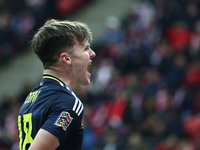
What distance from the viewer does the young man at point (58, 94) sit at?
2322 millimetres

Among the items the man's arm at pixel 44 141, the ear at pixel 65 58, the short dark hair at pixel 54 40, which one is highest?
the short dark hair at pixel 54 40

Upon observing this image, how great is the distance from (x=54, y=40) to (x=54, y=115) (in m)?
0.54

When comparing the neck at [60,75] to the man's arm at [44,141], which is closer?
the man's arm at [44,141]

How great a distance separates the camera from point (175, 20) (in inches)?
452

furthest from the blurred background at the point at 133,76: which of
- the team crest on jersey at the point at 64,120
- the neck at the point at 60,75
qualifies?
the team crest on jersey at the point at 64,120

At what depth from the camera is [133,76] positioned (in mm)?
10297

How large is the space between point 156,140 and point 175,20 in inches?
168

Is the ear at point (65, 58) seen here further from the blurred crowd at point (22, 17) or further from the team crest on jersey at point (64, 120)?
the blurred crowd at point (22, 17)

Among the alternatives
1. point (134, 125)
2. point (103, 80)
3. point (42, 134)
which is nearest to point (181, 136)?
point (134, 125)

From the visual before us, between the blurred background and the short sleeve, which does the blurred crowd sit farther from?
the short sleeve

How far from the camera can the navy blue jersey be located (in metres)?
2.33

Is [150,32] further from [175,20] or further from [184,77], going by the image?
[184,77]

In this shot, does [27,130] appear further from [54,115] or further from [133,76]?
[133,76]

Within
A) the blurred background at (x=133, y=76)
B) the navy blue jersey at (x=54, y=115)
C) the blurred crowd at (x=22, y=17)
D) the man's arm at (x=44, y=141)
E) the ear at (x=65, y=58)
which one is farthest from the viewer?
the blurred crowd at (x=22, y=17)
